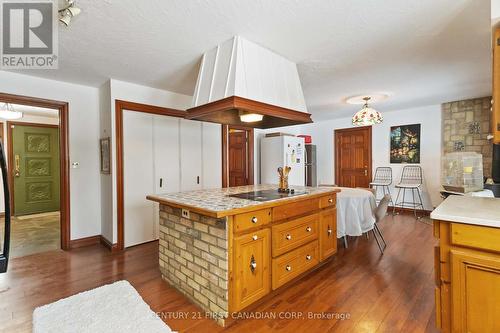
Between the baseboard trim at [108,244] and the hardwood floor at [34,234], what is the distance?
554mm

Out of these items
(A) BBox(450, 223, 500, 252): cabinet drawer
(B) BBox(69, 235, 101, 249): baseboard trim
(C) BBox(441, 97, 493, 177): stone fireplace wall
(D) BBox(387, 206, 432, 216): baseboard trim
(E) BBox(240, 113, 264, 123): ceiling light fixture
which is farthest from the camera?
(D) BBox(387, 206, 432, 216): baseboard trim

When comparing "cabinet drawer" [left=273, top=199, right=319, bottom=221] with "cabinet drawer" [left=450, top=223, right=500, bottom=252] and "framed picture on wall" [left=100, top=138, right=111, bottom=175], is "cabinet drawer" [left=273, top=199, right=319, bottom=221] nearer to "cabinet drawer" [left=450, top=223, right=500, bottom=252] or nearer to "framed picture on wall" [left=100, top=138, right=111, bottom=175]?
"cabinet drawer" [left=450, top=223, right=500, bottom=252]

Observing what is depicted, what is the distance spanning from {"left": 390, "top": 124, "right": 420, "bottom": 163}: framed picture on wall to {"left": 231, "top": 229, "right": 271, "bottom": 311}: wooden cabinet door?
4869 mm

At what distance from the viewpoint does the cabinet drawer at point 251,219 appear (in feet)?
5.84

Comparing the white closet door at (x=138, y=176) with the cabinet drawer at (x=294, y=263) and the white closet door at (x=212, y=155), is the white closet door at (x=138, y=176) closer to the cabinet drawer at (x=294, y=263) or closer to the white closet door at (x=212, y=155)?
the white closet door at (x=212, y=155)

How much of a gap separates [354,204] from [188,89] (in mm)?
2957

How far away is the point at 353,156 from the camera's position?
6.29 metres

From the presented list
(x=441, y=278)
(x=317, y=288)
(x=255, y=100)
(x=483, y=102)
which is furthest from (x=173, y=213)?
(x=483, y=102)

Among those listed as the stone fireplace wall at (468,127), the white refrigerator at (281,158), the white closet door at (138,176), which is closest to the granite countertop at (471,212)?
the white refrigerator at (281,158)

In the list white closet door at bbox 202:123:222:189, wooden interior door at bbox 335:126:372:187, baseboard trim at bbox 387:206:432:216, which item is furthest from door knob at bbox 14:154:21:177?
baseboard trim at bbox 387:206:432:216

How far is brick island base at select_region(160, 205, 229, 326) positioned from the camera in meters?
1.78

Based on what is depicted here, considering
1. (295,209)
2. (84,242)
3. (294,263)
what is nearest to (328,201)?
(295,209)

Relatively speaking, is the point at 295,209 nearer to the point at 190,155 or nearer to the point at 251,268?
the point at 251,268

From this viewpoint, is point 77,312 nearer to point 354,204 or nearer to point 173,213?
point 173,213
